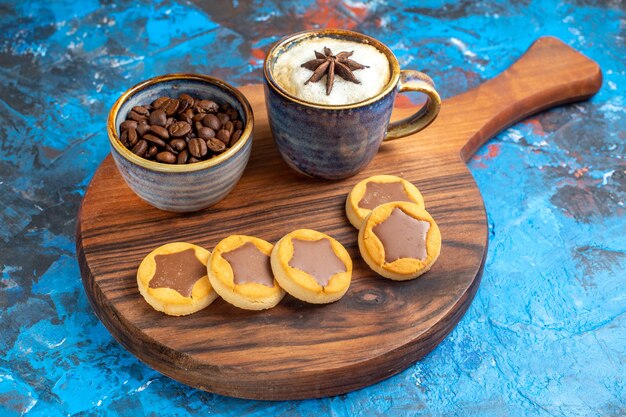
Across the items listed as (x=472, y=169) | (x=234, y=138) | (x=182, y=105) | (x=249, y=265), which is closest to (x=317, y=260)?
(x=249, y=265)

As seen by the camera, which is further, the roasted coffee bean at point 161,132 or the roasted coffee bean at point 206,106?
the roasted coffee bean at point 206,106

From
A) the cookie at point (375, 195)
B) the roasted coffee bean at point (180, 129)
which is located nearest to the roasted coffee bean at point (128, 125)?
the roasted coffee bean at point (180, 129)

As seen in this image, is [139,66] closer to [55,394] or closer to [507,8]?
[55,394]

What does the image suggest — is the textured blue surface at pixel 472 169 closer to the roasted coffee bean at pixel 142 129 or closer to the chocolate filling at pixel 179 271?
the chocolate filling at pixel 179 271

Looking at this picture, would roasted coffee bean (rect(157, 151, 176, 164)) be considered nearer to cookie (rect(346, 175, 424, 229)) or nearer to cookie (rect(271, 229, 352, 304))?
cookie (rect(271, 229, 352, 304))

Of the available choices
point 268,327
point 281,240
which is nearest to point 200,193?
point 281,240

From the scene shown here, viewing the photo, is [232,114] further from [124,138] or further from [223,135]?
[124,138]
